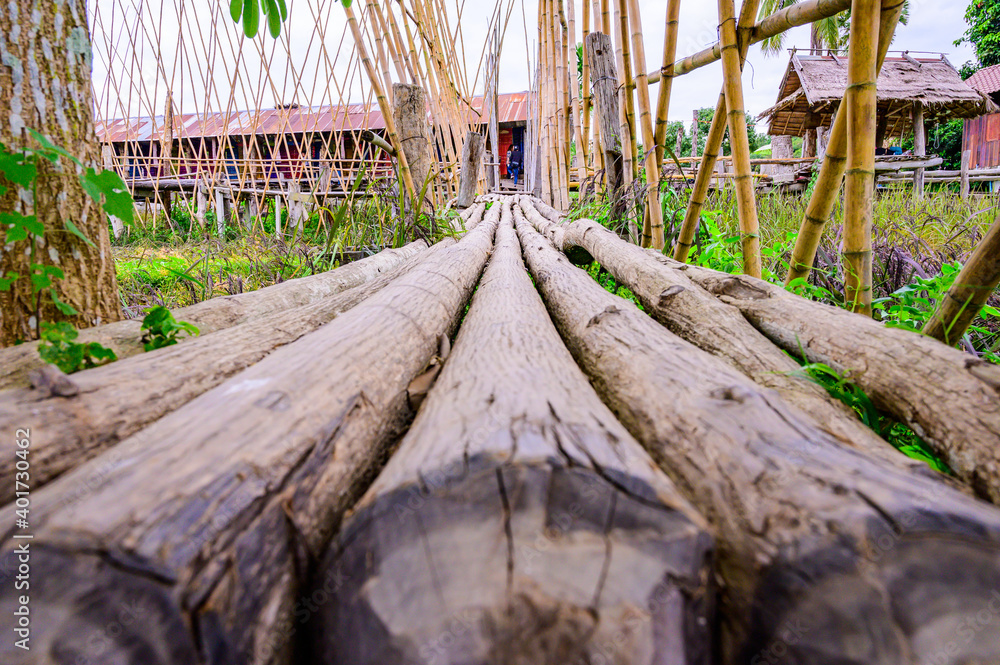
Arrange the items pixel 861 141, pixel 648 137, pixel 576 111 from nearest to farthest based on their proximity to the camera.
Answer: pixel 861 141, pixel 648 137, pixel 576 111

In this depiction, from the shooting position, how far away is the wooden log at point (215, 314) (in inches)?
35.7

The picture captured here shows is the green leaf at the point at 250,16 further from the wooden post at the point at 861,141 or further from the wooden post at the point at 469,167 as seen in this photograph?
the wooden post at the point at 469,167

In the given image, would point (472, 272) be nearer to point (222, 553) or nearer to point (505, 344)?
point (505, 344)

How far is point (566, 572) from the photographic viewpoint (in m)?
0.45

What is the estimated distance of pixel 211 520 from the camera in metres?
0.45

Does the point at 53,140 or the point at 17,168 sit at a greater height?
the point at 53,140

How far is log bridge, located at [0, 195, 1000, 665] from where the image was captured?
1.34 ft

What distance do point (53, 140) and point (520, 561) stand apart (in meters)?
1.46

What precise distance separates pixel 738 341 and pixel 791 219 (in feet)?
11.2

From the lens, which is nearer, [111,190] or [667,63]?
[111,190]

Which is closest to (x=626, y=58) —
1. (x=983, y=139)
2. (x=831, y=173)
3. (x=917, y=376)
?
(x=831, y=173)

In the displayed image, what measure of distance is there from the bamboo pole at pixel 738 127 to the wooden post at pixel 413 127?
2.18 m

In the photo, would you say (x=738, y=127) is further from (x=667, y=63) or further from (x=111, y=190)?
(x=111, y=190)

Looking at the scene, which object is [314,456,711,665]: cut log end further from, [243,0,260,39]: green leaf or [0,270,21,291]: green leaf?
[243,0,260,39]: green leaf
